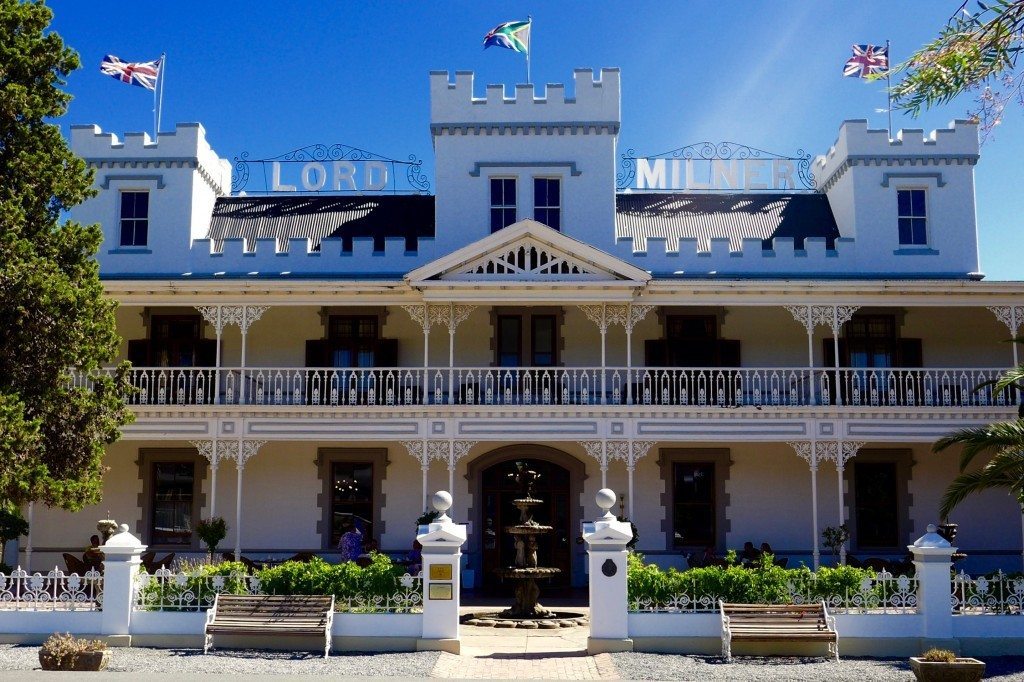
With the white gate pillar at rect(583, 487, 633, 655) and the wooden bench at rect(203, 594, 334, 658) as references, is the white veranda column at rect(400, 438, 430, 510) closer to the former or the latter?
the wooden bench at rect(203, 594, 334, 658)

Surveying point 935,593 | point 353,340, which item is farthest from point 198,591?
point 353,340

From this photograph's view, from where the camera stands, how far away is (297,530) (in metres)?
21.5

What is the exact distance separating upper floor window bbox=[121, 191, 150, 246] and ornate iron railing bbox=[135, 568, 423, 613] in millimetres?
11408

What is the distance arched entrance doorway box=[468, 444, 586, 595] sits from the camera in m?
21.0

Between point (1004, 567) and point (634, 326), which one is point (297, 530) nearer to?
point (634, 326)

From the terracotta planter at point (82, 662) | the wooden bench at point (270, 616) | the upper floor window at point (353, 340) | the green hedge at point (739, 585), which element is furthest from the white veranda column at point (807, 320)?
the terracotta planter at point (82, 662)

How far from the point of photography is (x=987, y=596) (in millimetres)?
13164

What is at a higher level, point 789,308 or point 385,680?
point 789,308

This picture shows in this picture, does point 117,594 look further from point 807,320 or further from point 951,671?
point 807,320

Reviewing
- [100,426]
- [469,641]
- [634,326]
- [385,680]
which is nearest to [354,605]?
[469,641]

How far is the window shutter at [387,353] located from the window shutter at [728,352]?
6.53 metres

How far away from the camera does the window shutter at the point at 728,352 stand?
2189 centimetres

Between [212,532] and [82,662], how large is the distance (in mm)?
8427

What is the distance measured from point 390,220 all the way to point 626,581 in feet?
44.3
